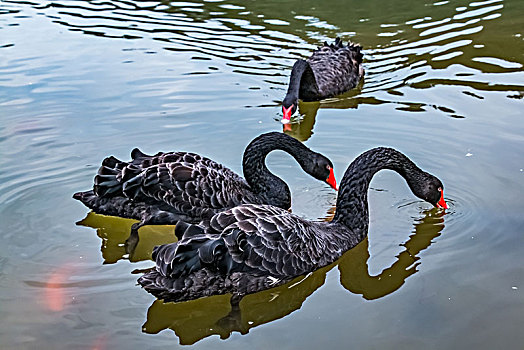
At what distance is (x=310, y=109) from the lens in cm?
747

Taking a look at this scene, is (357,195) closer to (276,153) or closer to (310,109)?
(276,153)

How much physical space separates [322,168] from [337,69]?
3.13 meters

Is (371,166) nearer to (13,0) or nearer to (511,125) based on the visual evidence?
(511,125)

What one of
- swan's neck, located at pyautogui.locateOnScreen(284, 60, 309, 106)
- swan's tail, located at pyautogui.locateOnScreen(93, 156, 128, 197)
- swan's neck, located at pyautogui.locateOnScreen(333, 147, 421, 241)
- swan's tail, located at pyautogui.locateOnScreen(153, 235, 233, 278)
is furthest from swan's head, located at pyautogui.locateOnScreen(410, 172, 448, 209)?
swan's neck, located at pyautogui.locateOnScreen(284, 60, 309, 106)

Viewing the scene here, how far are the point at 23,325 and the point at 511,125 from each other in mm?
4321

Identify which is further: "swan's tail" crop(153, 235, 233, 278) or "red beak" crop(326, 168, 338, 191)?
"red beak" crop(326, 168, 338, 191)

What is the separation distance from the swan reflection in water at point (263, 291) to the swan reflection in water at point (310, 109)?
2.07m

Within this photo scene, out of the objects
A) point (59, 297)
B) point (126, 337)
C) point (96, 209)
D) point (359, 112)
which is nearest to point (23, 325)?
point (59, 297)

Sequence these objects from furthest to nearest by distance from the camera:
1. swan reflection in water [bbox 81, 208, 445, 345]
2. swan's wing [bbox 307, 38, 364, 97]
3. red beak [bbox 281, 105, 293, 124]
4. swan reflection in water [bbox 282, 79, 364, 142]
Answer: swan's wing [bbox 307, 38, 364, 97] < swan reflection in water [bbox 282, 79, 364, 142] < red beak [bbox 281, 105, 293, 124] < swan reflection in water [bbox 81, 208, 445, 345]

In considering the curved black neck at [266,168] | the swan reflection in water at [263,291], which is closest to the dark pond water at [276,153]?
the swan reflection in water at [263,291]

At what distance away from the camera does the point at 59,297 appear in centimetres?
398

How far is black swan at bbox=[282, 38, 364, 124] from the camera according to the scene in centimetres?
699

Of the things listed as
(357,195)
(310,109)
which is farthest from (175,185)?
(310,109)

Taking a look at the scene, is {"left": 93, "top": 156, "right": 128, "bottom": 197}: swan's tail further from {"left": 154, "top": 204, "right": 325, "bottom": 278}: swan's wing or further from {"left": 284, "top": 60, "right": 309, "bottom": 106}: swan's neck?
{"left": 284, "top": 60, "right": 309, "bottom": 106}: swan's neck
